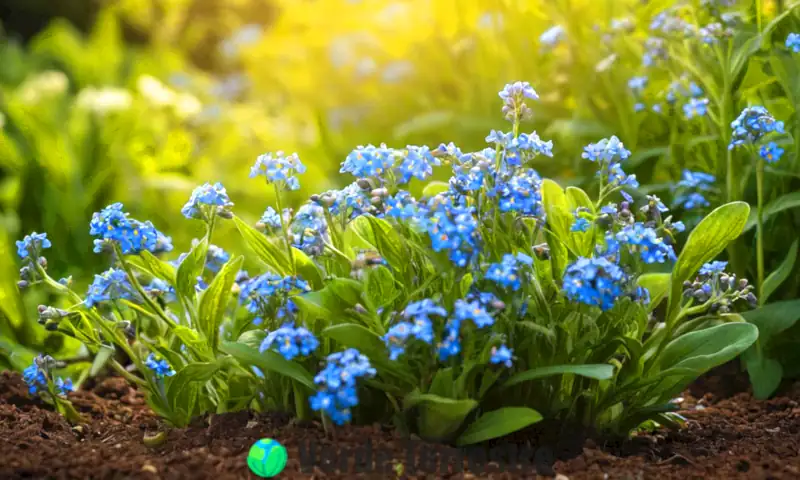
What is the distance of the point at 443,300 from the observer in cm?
205

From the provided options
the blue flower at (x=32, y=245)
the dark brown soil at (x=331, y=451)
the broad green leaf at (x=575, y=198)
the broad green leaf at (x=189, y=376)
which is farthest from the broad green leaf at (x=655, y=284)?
the blue flower at (x=32, y=245)

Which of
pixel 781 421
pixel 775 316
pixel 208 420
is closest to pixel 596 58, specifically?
pixel 775 316

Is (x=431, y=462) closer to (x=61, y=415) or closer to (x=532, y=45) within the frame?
(x=61, y=415)

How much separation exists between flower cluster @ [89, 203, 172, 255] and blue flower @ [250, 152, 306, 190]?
0.30 metres

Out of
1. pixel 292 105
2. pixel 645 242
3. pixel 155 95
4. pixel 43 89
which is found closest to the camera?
pixel 645 242

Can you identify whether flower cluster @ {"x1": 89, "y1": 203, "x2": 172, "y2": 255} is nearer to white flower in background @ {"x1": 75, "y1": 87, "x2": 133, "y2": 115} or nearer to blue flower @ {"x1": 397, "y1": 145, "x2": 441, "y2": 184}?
blue flower @ {"x1": 397, "y1": 145, "x2": 441, "y2": 184}

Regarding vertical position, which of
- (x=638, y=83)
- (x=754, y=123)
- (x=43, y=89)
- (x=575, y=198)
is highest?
(x=43, y=89)

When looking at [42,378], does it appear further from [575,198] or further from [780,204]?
[780,204]

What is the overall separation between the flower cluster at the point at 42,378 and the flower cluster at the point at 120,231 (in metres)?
0.45

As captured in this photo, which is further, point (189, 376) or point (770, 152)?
point (770, 152)

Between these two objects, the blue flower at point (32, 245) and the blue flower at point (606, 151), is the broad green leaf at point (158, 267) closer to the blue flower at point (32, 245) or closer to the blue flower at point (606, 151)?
the blue flower at point (32, 245)

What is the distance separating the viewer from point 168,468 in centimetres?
196

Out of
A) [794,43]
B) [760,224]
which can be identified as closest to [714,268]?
[760,224]

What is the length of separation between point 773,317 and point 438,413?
1.20 meters
